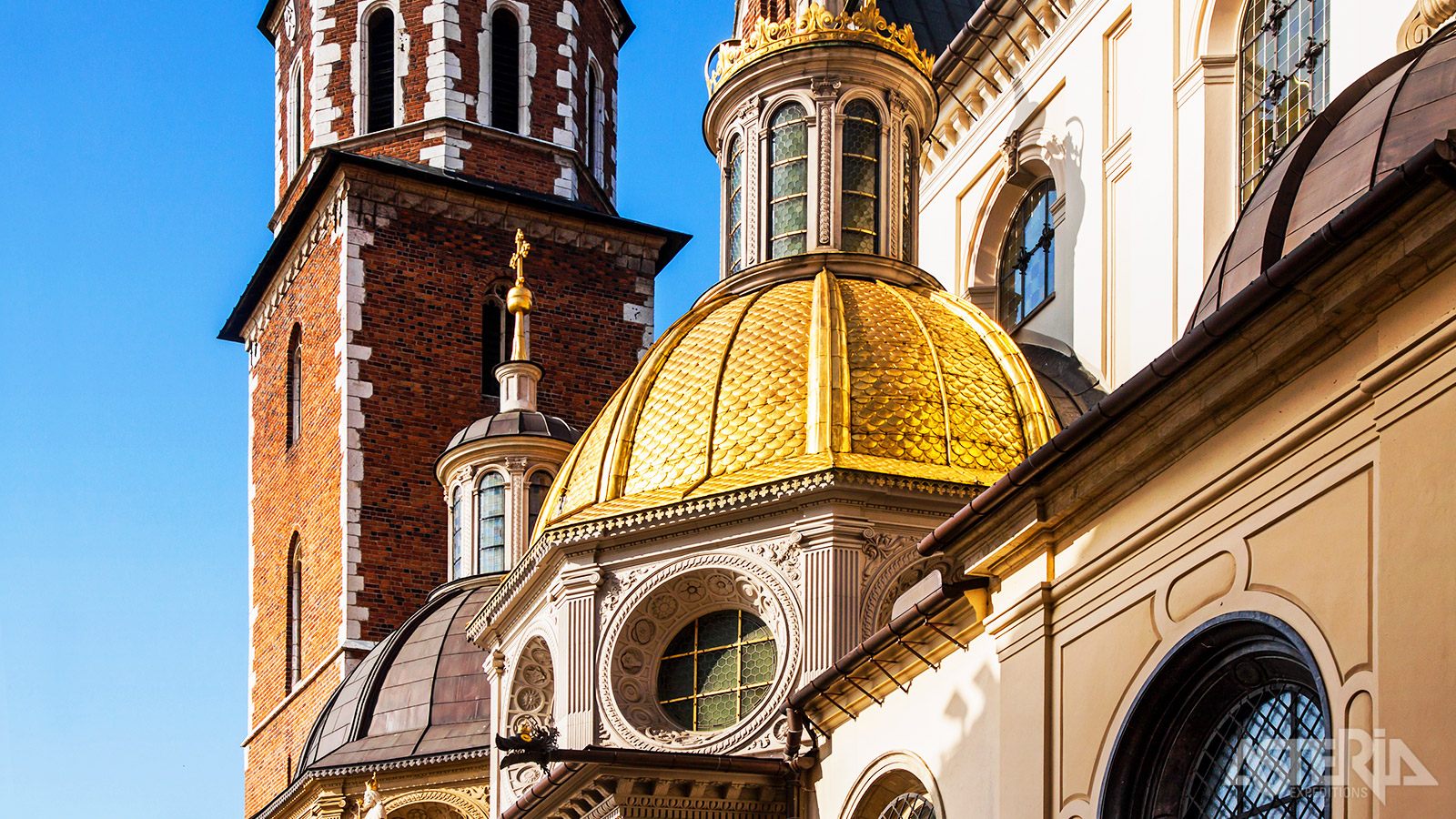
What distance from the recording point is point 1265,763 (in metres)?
9.19

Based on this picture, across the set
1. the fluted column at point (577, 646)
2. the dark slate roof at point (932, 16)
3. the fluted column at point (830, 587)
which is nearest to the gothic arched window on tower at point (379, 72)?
the dark slate roof at point (932, 16)

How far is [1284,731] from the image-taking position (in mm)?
9102

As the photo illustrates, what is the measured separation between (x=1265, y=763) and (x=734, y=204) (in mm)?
11331

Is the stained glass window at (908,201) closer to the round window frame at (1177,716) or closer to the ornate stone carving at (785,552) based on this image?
the ornate stone carving at (785,552)

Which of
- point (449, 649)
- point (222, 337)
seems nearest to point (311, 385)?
point (222, 337)

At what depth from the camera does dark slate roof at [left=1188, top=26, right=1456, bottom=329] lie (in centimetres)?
1142

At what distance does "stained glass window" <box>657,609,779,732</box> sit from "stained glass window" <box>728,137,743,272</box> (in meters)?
4.13

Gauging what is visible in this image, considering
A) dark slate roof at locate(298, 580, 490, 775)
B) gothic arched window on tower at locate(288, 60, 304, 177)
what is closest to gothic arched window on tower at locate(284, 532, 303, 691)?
gothic arched window on tower at locate(288, 60, 304, 177)

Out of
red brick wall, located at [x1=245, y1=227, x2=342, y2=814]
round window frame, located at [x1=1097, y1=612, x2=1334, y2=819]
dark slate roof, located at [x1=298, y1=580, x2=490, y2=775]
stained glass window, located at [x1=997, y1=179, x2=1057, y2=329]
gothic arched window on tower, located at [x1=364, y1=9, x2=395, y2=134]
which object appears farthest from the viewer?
gothic arched window on tower, located at [x1=364, y1=9, x2=395, y2=134]

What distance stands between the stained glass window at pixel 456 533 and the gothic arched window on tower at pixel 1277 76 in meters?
11.5

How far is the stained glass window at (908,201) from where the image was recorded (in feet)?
63.3

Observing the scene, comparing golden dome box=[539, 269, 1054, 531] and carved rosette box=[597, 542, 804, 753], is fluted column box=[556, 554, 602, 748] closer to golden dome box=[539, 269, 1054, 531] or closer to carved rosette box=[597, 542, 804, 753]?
carved rosette box=[597, 542, 804, 753]

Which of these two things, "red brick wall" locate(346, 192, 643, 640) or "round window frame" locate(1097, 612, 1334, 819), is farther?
"red brick wall" locate(346, 192, 643, 640)

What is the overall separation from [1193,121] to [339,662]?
13.5m
